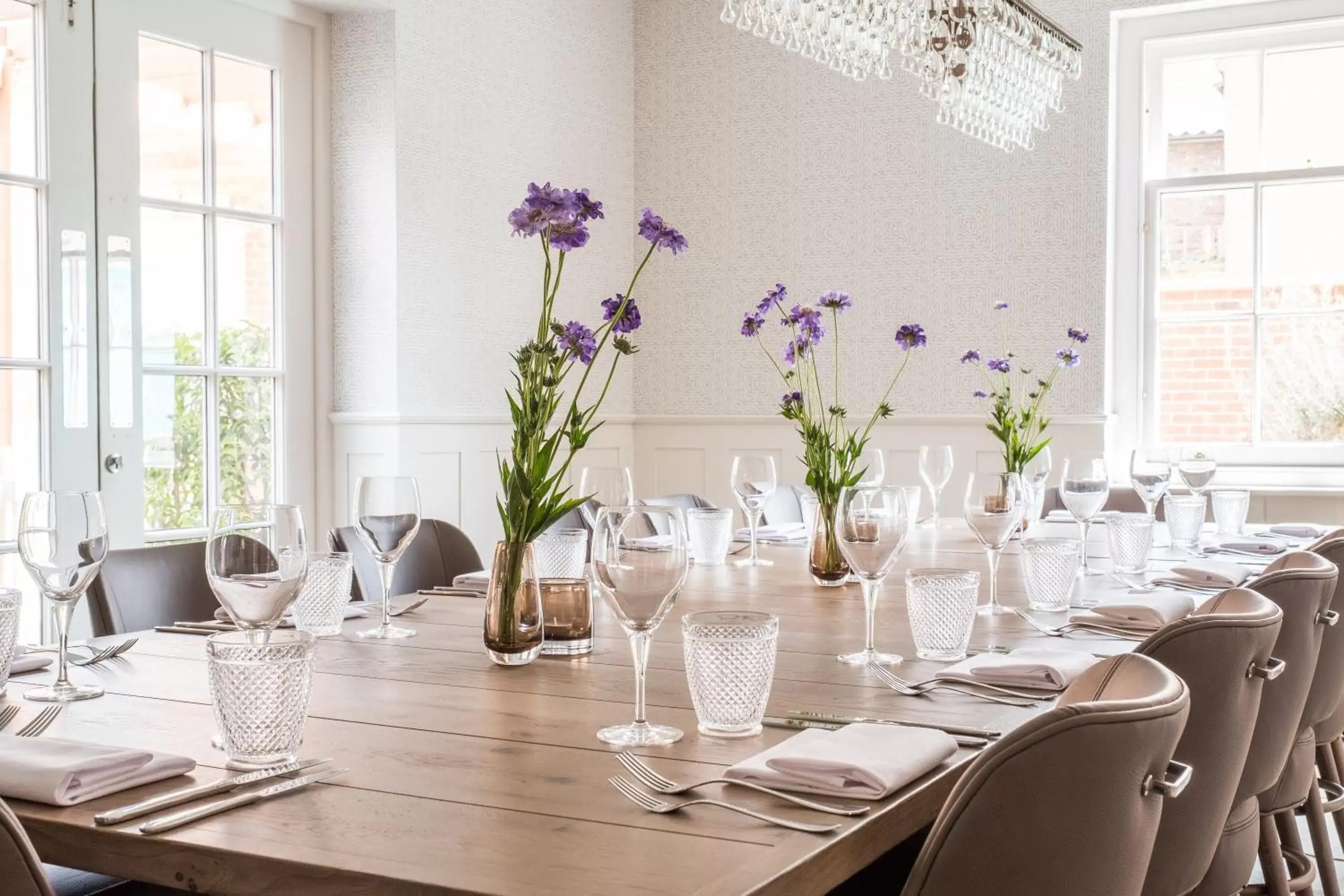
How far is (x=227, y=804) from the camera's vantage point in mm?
1007

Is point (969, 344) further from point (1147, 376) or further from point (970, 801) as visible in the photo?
point (970, 801)

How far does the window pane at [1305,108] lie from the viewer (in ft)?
16.4

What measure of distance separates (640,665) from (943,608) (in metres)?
0.53

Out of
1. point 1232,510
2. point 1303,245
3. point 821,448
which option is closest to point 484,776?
point 821,448

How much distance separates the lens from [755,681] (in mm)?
1235

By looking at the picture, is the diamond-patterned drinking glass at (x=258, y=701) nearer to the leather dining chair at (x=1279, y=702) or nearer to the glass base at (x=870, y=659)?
the glass base at (x=870, y=659)

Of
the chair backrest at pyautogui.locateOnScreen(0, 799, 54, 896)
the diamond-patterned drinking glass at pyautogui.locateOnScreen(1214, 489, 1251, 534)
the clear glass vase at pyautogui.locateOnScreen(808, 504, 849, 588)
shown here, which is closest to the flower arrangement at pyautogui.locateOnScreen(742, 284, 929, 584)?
the clear glass vase at pyautogui.locateOnScreen(808, 504, 849, 588)

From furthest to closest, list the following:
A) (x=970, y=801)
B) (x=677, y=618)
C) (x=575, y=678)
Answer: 1. (x=677, y=618)
2. (x=575, y=678)
3. (x=970, y=801)

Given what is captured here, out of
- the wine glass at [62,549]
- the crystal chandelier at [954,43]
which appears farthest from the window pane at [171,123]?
the wine glass at [62,549]

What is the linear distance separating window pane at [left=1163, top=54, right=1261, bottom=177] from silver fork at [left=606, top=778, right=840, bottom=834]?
15.8ft

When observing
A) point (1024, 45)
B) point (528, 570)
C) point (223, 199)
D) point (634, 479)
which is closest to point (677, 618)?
point (528, 570)

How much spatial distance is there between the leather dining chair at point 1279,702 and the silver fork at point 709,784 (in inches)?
32.0

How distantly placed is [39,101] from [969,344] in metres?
3.42

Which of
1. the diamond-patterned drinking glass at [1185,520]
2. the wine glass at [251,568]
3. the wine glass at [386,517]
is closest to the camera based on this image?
the wine glass at [251,568]
